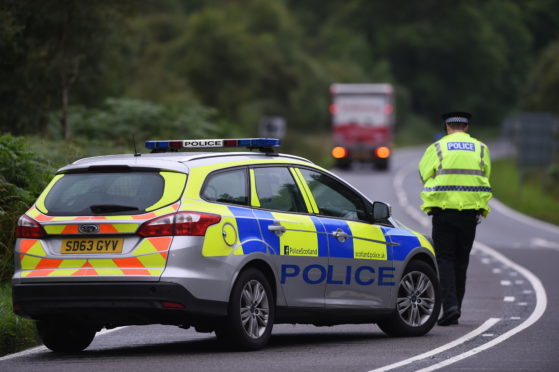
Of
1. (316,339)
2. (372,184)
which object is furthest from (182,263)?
(372,184)

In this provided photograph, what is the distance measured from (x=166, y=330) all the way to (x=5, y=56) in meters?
12.8

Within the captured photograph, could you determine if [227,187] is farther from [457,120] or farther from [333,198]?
[457,120]

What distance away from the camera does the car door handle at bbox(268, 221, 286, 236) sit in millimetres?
10336

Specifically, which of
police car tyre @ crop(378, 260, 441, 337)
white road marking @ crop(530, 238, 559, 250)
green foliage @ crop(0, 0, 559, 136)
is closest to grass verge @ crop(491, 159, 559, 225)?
white road marking @ crop(530, 238, 559, 250)

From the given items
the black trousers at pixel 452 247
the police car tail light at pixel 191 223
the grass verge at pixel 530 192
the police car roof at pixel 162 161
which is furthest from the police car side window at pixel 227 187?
the grass verge at pixel 530 192

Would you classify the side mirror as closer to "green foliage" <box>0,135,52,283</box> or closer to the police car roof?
the police car roof

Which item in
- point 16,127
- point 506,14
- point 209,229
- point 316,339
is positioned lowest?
point 316,339

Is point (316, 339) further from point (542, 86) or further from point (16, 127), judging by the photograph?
point (542, 86)

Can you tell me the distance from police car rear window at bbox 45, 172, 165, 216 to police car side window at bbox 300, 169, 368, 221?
163 centimetres

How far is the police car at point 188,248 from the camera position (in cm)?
960

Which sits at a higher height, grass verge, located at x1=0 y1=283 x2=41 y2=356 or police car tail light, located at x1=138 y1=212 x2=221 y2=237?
police car tail light, located at x1=138 y1=212 x2=221 y2=237

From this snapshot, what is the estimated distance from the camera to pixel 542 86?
92.3m

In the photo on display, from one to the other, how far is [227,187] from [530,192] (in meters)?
44.0

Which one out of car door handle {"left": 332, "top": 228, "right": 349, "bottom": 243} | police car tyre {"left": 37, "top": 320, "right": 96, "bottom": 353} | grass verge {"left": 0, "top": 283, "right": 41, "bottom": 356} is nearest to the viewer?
police car tyre {"left": 37, "top": 320, "right": 96, "bottom": 353}
